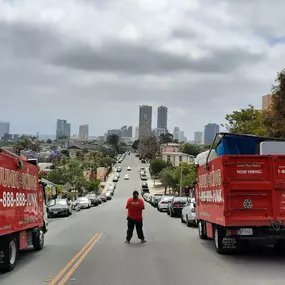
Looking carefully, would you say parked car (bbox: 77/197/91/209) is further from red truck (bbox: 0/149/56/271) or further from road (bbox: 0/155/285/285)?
red truck (bbox: 0/149/56/271)

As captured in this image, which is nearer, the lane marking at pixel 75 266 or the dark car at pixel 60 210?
the lane marking at pixel 75 266

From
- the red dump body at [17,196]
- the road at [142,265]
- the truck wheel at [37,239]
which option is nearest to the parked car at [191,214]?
the road at [142,265]

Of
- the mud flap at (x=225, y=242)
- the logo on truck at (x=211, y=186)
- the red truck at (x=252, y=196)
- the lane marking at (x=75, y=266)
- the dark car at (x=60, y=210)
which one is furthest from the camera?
the dark car at (x=60, y=210)

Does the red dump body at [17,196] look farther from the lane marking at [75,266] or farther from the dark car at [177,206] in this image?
the dark car at [177,206]

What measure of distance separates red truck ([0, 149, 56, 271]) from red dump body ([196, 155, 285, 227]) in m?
5.01

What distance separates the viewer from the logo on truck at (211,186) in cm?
1302

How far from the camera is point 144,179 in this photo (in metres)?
142

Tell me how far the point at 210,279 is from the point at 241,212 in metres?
2.89

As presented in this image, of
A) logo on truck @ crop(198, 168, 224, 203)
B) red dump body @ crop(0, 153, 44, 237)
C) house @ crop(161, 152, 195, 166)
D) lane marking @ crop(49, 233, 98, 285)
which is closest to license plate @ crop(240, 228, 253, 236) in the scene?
logo on truck @ crop(198, 168, 224, 203)

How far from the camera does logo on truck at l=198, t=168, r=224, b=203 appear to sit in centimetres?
1302

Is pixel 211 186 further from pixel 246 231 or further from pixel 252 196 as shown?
pixel 246 231

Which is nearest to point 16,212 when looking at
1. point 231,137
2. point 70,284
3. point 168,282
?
point 70,284

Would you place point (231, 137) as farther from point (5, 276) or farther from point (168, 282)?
point (5, 276)

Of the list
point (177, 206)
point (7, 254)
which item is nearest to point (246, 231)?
point (7, 254)
